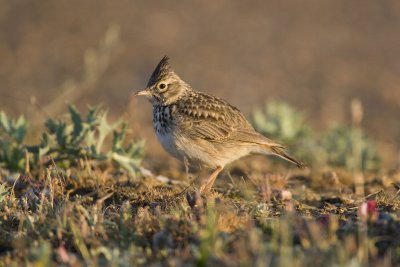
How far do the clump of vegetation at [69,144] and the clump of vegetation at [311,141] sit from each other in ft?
8.44

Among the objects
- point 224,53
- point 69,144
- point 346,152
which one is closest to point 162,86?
point 69,144

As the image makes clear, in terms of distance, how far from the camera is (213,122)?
723 centimetres

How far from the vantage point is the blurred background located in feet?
43.9

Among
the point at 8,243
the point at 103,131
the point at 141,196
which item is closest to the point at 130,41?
the point at 103,131

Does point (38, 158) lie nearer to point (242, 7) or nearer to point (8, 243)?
point (8, 243)

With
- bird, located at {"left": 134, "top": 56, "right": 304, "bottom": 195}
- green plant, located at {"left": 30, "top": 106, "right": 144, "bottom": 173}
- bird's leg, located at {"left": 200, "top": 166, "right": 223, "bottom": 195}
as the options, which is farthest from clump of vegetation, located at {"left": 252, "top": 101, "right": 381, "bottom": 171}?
green plant, located at {"left": 30, "top": 106, "right": 144, "bottom": 173}

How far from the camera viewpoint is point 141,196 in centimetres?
628

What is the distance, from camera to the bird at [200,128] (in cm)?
698

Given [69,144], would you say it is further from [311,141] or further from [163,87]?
[311,141]

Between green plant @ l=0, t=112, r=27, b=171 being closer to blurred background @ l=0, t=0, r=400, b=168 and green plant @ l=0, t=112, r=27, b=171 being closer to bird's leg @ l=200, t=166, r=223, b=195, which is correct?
bird's leg @ l=200, t=166, r=223, b=195

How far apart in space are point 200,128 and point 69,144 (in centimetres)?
152

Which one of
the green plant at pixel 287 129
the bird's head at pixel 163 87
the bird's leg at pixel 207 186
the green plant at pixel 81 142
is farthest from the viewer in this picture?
the green plant at pixel 287 129

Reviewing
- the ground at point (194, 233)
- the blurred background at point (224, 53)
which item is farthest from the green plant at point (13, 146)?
the blurred background at point (224, 53)

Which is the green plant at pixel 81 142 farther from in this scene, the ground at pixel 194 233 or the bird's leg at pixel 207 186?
the ground at pixel 194 233
